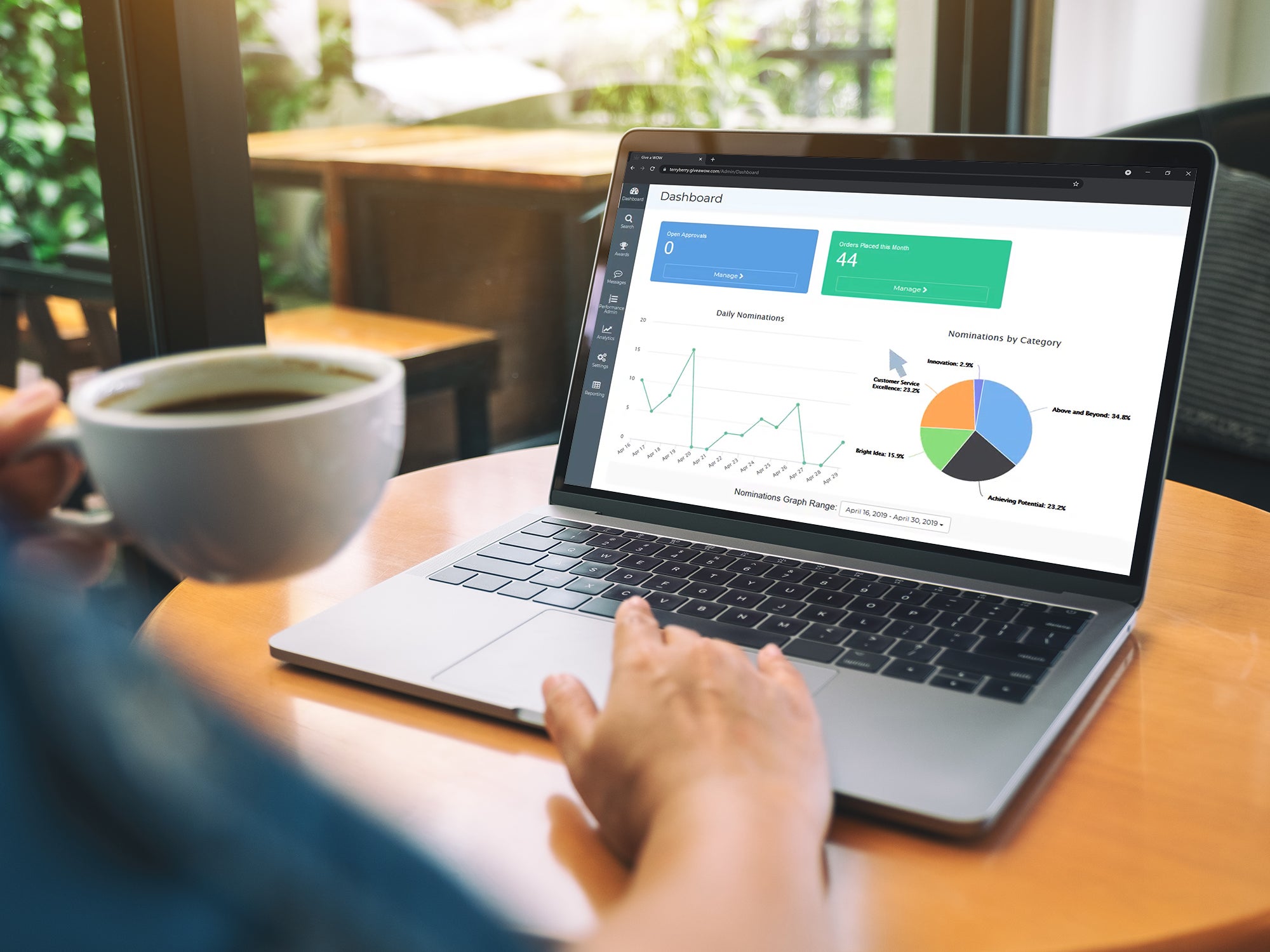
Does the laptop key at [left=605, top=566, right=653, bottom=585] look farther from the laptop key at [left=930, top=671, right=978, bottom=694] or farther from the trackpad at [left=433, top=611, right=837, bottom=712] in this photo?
the laptop key at [left=930, top=671, right=978, bottom=694]

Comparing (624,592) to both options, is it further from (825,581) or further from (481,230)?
(481,230)

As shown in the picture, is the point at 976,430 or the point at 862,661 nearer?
the point at 862,661

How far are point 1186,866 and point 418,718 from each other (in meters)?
0.37

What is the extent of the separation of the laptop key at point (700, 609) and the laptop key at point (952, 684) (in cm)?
14

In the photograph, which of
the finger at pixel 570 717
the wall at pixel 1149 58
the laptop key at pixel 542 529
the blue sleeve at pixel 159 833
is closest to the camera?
the blue sleeve at pixel 159 833

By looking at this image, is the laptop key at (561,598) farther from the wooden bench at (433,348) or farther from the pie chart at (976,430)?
the wooden bench at (433,348)

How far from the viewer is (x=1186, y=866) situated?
0.45 m

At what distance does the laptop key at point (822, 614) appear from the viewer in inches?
25.7

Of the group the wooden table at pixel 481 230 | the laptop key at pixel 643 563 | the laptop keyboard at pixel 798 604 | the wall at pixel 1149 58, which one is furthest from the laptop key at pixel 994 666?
the wall at pixel 1149 58

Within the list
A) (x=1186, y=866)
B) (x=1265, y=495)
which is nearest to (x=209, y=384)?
(x=1186, y=866)

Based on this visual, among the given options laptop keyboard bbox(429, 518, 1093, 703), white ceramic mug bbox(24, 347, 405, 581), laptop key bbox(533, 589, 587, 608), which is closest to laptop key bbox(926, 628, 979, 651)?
laptop keyboard bbox(429, 518, 1093, 703)

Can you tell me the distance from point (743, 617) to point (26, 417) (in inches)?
17.0

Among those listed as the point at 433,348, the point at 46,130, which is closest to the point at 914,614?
the point at 46,130

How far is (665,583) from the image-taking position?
2.33ft
